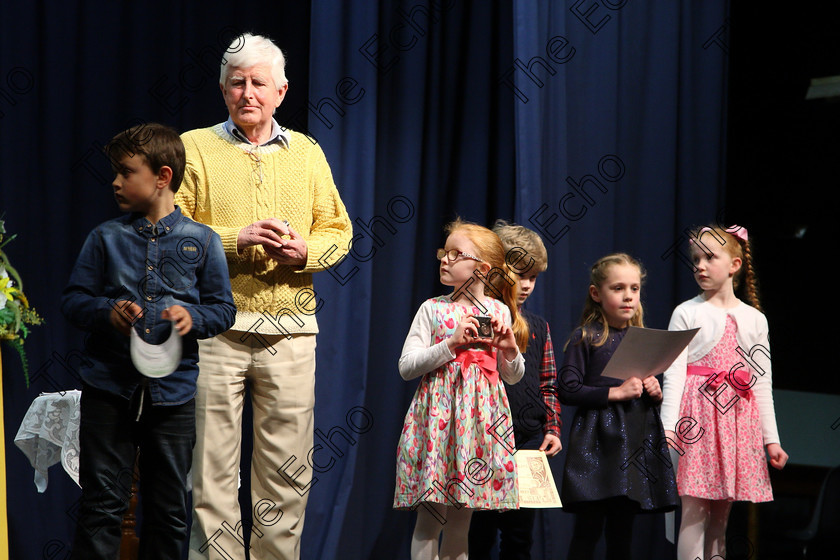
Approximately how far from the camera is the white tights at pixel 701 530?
2.96 meters

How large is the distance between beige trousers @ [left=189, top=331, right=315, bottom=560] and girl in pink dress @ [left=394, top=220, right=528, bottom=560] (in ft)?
0.97

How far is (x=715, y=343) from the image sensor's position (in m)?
3.07

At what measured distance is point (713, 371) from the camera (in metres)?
3.04

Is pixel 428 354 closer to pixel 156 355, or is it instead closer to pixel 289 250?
pixel 289 250

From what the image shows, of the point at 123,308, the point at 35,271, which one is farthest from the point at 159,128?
the point at 35,271

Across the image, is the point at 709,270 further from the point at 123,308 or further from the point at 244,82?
the point at 123,308

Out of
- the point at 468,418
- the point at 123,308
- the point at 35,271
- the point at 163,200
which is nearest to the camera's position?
the point at 123,308

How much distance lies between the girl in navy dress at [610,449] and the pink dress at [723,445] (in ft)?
0.58

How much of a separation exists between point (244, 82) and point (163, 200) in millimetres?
633

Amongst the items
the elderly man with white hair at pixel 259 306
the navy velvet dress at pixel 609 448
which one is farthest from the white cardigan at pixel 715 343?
the elderly man with white hair at pixel 259 306

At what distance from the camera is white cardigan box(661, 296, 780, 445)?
119 inches

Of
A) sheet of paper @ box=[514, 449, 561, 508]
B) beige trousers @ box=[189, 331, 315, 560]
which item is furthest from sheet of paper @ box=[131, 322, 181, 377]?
sheet of paper @ box=[514, 449, 561, 508]

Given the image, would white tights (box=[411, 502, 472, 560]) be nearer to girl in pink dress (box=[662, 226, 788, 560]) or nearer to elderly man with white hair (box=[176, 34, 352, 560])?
elderly man with white hair (box=[176, 34, 352, 560])

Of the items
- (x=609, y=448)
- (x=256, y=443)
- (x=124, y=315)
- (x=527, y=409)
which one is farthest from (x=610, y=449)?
(x=124, y=315)
